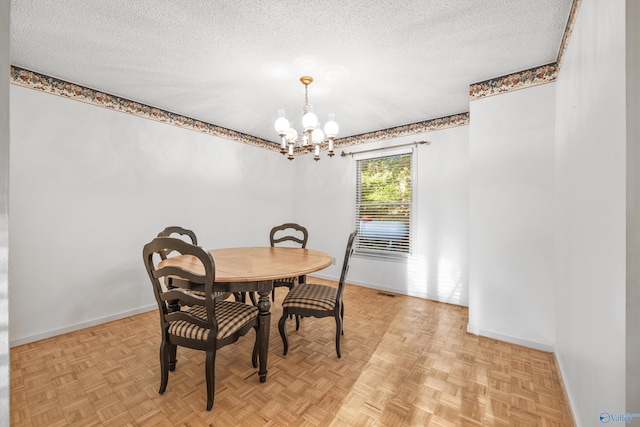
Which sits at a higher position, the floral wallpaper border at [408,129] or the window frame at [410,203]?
the floral wallpaper border at [408,129]

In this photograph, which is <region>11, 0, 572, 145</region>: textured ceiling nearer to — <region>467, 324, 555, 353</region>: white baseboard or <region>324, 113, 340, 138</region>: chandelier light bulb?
<region>324, 113, 340, 138</region>: chandelier light bulb

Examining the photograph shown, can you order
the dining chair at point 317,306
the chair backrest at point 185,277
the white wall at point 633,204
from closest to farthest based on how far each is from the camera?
1. the white wall at point 633,204
2. the chair backrest at point 185,277
3. the dining chair at point 317,306

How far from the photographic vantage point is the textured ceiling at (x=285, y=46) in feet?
5.43

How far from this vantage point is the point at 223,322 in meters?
A: 1.64

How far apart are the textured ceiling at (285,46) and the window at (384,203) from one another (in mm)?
1137

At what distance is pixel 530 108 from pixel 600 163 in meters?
1.60

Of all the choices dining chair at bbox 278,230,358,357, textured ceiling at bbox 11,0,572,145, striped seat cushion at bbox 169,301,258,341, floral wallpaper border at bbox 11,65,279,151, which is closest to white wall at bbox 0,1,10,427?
striped seat cushion at bbox 169,301,258,341

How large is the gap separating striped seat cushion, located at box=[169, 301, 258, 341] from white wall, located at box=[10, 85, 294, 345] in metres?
1.76

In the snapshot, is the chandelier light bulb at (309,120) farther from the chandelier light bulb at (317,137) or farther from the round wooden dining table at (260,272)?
the round wooden dining table at (260,272)

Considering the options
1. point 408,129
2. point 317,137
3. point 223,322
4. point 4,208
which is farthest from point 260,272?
point 408,129

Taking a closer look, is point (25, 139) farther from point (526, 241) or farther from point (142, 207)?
point (526, 241)

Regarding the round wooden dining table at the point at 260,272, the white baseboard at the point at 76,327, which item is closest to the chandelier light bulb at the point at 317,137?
the round wooden dining table at the point at 260,272

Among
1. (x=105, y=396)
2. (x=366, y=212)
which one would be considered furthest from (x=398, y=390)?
(x=366, y=212)

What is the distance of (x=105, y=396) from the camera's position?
1675 mm
